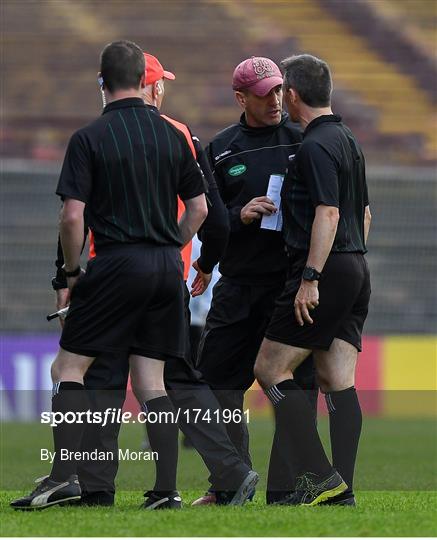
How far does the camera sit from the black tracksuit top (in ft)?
18.7

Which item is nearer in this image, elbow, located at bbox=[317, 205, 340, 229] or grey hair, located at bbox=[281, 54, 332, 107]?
elbow, located at bbox=[317, 205, 340, 229]

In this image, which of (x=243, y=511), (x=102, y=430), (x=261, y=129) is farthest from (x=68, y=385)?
(x=261, y=129)

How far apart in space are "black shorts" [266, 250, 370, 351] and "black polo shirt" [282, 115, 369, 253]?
64mm

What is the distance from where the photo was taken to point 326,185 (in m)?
5.09

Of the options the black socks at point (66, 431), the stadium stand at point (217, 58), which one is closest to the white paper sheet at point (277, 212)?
the black socks at point (66, 431)

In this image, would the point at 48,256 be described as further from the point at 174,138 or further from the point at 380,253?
the point at 174,138

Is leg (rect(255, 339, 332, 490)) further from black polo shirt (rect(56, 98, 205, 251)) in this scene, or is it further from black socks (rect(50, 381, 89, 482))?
black socks (rect(50, 381, 89, 482))

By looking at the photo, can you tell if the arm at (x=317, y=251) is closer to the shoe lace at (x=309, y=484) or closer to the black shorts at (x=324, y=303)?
the black shorts at (x=324, y=303)

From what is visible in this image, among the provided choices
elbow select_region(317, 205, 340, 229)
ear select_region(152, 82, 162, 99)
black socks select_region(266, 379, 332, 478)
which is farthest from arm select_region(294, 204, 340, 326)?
ear select_region(152, 82, 162, 99)

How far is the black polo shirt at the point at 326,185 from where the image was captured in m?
5.11

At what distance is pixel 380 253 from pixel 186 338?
1171cm

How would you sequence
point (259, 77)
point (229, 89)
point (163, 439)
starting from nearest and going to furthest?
point (163, 439)
point (259, 77)
point (229, 89)

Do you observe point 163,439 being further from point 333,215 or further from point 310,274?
point 333,215

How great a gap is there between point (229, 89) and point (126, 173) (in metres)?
13.5
